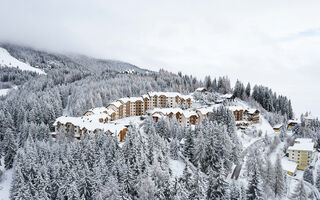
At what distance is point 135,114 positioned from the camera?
89.2m

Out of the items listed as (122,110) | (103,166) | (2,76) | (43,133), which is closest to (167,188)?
(103,166)

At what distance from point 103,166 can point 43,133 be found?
29.8m

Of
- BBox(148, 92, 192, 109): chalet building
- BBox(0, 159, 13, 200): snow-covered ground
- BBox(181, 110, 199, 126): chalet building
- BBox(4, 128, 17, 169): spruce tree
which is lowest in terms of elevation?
BBox(0, 159, 13, 200): snow-covered ground

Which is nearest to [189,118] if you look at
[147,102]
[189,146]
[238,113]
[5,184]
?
[238,113]

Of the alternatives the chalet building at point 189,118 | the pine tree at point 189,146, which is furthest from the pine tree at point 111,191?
the chalet building at point 189,118

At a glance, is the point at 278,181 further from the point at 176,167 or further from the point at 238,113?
the point at 238,113

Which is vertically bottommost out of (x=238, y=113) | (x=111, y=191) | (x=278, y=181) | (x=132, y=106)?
(x=111, y=191)

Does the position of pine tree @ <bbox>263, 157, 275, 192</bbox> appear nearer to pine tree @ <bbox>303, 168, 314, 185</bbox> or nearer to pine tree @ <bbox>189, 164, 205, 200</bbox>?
pine tree @ <bbox>189, 164, 205, 200</bbox>

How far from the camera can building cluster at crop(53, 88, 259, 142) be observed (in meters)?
56.9

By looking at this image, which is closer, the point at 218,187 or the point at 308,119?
the point at 218,187

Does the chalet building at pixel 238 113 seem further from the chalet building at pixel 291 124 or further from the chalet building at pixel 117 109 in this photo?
the chalet building at pixel 117 109

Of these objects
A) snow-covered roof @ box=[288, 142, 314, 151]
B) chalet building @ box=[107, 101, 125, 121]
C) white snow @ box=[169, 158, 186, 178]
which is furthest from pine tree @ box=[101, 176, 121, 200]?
snow-covered roof @ box=[288, 142, 314, 151]

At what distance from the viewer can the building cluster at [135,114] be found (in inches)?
2239

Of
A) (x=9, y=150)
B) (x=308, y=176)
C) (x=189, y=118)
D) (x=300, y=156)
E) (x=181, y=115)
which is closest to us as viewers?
(x=308, y=176)
